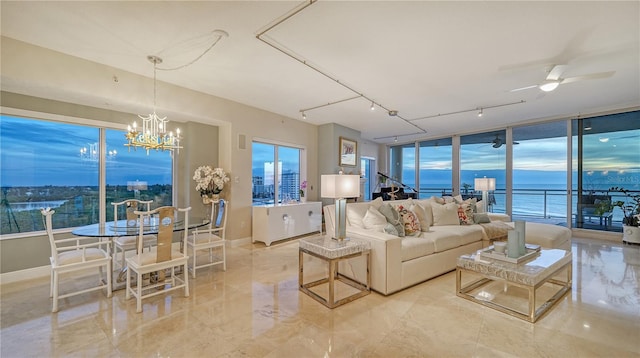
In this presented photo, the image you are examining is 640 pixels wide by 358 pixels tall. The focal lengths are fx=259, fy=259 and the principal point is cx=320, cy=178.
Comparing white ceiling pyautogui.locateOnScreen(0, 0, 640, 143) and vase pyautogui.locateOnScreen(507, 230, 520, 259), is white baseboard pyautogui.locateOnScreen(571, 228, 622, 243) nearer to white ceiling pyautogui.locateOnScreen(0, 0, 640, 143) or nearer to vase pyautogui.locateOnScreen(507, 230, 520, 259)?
white ceiling pyautogui.locateOnScreen(0, 0, 640, 143)

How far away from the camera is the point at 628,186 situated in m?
5.30

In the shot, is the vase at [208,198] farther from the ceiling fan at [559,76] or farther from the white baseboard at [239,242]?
the ceiling fan at [559,76]

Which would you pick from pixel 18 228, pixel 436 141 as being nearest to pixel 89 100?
pixel 18 228

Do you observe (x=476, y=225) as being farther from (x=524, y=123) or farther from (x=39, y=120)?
(x=39, y=120)

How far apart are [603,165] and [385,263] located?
6131 millimetres

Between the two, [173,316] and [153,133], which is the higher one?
[153,133]

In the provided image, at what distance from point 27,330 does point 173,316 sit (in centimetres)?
112

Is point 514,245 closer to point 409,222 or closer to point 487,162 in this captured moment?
point 409,222

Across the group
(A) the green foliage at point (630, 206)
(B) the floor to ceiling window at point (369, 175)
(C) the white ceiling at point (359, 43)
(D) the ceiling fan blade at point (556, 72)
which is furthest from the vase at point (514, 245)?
(B) the floor to ceiling window at point (369, 175)

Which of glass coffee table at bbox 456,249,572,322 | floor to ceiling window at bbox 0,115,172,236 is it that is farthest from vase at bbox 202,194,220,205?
glass coffee table at bbox 456,249,572,322

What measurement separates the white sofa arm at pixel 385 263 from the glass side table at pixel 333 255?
66 mm

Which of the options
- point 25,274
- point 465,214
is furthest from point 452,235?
point 25,274

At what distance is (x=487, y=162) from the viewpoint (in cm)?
733

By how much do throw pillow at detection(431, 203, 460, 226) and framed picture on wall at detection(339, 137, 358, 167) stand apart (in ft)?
9.70
